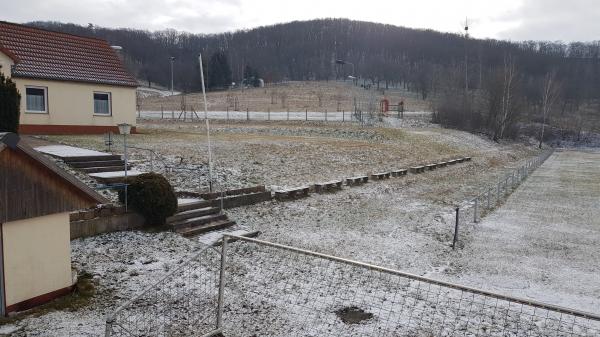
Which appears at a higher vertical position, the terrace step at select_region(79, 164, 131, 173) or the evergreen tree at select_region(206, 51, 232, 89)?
the evergreen tree at select_region(206, 51, 232, 89)

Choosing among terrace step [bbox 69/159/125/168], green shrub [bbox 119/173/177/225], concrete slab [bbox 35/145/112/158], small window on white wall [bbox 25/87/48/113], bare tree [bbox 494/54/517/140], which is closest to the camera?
green shrub [bbox 119/173/177/225]

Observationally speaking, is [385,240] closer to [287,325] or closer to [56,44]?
[287,325]

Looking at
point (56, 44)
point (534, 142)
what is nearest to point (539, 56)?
point (534, 142)

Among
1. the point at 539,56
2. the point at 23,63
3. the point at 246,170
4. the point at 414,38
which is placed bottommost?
the point at 246,170

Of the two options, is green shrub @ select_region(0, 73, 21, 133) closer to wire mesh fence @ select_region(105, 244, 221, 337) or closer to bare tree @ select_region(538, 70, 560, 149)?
wire mesh fence @ select_region(105, 244, 221, 337)

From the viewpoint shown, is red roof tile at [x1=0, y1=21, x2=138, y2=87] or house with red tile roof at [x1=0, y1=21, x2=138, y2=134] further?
red roof tile at [x1=0, y1=21, x2=138, y2=87]

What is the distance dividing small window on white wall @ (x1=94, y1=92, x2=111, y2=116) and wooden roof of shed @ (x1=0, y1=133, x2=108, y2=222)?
2100cm

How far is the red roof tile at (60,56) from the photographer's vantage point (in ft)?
80.4

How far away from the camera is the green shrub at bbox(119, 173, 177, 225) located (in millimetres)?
11594

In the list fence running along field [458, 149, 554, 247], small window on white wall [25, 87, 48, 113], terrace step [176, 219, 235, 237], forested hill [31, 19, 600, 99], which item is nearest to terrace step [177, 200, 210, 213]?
terrace step [176, 219, 235, 237]

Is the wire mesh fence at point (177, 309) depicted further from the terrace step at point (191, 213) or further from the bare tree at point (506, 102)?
the bare tree at point (506, 102)

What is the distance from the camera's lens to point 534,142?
222 ft

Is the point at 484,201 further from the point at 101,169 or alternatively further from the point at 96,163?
the point at 96,163

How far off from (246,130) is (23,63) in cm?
1789
